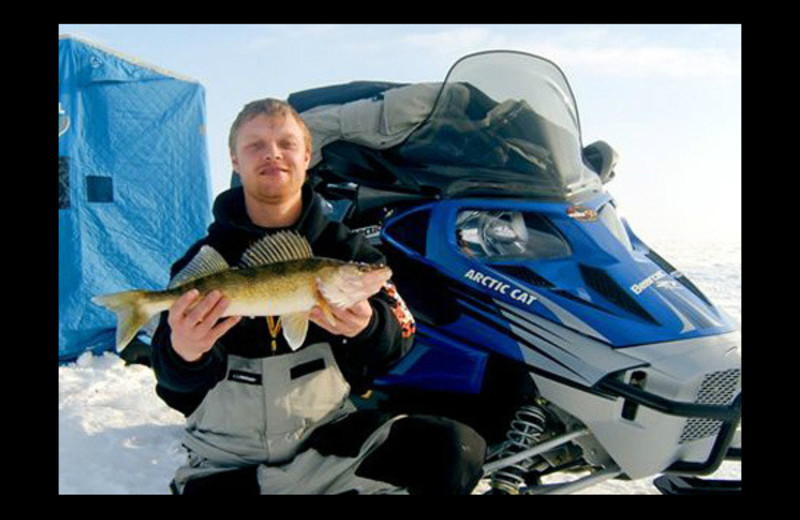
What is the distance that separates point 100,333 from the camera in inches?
258

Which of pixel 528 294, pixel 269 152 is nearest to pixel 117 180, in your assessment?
pixel 269 152

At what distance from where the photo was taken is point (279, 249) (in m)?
2.14

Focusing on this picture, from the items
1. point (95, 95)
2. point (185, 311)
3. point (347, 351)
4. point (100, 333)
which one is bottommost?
point (100, 333)

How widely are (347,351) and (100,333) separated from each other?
192 inches

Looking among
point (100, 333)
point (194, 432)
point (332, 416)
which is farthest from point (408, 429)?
point (100, 333)

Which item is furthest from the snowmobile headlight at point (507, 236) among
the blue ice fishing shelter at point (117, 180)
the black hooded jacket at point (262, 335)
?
the blue ice fishing shelter at point (117, 180)

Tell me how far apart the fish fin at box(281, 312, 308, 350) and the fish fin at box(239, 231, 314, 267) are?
0.59 ft

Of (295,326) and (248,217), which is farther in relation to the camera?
(248,217)

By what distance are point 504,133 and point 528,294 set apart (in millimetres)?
851

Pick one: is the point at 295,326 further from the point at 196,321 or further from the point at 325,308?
the point at 196,321

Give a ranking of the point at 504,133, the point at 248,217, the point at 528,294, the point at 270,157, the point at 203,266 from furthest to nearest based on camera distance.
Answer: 1. the point at 504,133
2. the point at 528,294
3. the point at 248,217
4. the point at 270,157
5. the point at 203,266

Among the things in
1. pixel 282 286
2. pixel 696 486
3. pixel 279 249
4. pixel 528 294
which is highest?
pixel 279 249

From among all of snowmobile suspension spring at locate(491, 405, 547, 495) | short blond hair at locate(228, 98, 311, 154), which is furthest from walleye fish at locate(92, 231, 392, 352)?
snowmobile suspension spring at locate(491, 405, 547, 495)

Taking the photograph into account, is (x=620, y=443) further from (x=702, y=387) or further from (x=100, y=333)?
(x=100, y=333)
